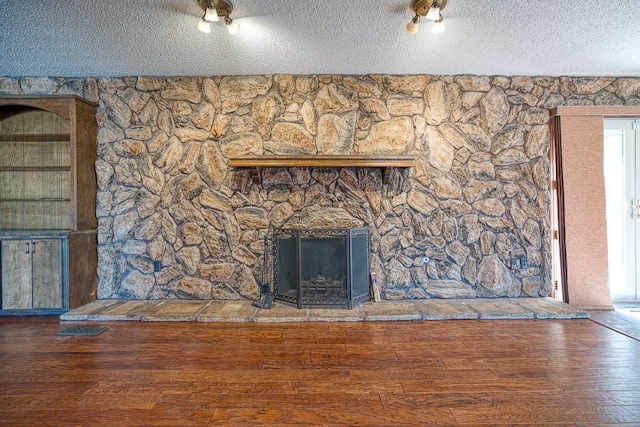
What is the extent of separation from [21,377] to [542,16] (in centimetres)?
429

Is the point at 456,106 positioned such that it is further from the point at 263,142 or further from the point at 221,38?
the point at 221,38

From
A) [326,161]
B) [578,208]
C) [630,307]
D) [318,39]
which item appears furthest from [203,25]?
[630,307]

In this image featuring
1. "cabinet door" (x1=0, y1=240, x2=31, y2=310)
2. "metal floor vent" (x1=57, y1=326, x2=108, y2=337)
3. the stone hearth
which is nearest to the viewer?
"metal floor vent" (x1=57, y1=326, x2=108, y2=337)

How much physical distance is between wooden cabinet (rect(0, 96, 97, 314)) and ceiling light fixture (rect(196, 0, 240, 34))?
1781 mm

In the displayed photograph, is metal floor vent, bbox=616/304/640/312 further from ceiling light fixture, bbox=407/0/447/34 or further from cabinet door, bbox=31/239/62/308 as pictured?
cabinet door, bbox=31/239/62/308

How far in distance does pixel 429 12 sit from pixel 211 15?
4.93 ft

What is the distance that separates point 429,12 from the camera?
239 cm

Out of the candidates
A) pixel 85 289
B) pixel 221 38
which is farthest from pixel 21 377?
pixel 221 38

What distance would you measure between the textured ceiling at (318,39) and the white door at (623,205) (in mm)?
638

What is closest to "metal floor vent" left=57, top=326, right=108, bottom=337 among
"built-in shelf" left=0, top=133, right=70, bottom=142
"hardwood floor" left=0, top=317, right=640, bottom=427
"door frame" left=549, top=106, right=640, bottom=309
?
"hardwood floor" left=0, top=317, right=640, bottom=427

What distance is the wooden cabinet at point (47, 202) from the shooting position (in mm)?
3281

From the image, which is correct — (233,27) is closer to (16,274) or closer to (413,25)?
(413,25)

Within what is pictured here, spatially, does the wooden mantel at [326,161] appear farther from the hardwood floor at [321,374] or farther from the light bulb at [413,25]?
the hardwood floor at [321,374]

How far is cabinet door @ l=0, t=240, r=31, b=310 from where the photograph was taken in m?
3.27
